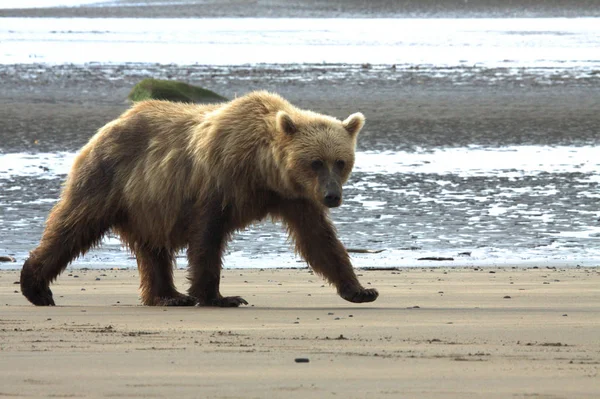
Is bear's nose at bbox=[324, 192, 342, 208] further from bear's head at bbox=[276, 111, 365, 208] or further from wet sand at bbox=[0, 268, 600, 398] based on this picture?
wet sand at bbox=[0, 268, 600, 398]

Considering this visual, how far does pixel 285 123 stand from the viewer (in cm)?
800

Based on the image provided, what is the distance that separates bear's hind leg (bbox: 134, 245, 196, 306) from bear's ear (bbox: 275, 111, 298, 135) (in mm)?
1217

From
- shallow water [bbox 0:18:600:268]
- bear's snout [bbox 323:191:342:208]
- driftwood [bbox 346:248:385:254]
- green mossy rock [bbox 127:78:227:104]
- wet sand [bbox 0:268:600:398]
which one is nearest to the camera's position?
wet sand [bbox 0:268:600:398]

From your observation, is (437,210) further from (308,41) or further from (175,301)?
(308,41)

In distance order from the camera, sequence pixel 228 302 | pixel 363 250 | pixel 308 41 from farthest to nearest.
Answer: pixel 308 41 < pixel 363 250 < pixel 228 302

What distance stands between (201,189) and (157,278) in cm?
76

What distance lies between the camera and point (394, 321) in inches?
271

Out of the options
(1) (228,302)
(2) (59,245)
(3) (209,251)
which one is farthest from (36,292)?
(1) (228,302)

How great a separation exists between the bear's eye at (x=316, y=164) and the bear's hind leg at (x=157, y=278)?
1161 mm

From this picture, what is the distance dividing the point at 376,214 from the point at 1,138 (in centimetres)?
839

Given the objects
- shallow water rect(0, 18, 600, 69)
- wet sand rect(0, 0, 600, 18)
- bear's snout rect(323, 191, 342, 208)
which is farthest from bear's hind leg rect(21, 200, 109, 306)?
wet sand rect(0, 0, 600, 18)

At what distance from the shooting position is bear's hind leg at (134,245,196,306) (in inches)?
333

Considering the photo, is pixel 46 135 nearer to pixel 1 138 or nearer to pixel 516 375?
pixel 1 138

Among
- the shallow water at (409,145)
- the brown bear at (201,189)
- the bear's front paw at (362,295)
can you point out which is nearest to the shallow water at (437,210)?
the shallow water at (409,145)
